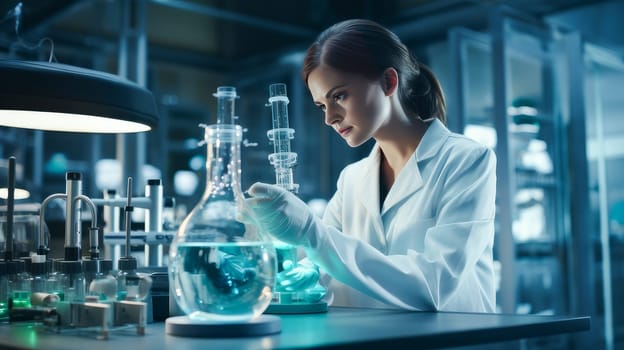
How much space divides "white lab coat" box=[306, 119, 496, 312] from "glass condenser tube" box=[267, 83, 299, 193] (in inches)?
6.3

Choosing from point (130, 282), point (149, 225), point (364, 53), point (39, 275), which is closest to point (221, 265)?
point (130, 282)

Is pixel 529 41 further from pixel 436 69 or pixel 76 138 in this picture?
pixel 76 138

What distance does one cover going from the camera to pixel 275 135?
4.87ft

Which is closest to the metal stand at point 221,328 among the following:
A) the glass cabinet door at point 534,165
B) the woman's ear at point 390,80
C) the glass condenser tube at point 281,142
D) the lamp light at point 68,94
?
the glass condenser tube at point 281,142

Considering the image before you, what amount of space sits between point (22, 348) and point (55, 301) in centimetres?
23

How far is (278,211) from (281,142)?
304 millimetres

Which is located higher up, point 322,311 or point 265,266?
point 265,266

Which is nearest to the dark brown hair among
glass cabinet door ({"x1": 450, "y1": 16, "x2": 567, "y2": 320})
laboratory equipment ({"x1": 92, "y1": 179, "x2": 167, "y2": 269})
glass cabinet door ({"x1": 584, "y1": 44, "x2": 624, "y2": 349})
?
laboratory equipment ({"x1": 92, "y1": 179, "x2": 167, "y2": 269})

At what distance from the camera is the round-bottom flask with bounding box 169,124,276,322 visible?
1.00 metres

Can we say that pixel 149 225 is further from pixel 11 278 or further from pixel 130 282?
pixel 130 282

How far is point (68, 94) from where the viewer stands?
4.47 ft

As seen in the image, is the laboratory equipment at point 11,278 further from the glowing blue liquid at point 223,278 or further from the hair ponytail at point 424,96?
the hair ponytail at point 424,96

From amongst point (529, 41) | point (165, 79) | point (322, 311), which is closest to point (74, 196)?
point (322, 311)

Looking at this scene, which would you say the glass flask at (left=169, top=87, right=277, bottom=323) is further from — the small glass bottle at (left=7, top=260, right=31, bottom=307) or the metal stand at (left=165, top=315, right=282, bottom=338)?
the small glass bottle at (left=7, top=260, right=31, bottom=307)
